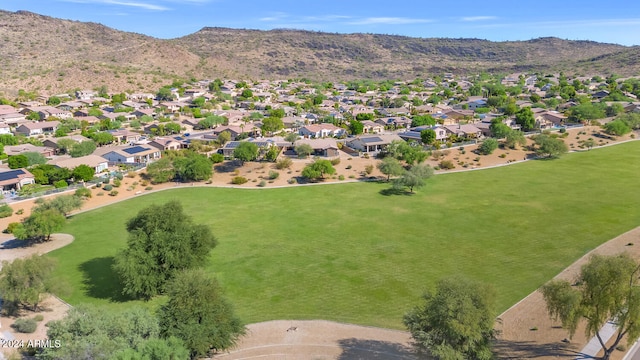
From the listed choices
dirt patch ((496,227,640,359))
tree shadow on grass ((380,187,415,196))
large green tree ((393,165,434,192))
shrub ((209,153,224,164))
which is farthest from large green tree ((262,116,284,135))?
dirt patch ((496,227,640,359))

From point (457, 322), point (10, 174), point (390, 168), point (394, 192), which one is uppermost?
point (10, 174)

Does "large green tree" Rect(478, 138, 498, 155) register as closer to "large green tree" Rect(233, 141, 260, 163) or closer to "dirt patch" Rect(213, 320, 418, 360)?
"large green tree" Rect(233, 141, 260, 163)

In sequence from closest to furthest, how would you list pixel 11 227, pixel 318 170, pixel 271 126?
1. pixel 11 227
2. pixel 318 170
3. pixel 271 126

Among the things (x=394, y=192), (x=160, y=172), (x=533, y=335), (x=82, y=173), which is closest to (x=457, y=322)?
(x=533, y=335)

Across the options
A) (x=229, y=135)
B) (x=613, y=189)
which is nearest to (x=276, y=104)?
(x=229, y=135)

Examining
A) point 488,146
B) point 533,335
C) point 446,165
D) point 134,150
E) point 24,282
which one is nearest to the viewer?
point 533,335

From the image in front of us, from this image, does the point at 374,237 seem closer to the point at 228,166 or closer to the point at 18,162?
the point at 228,166
